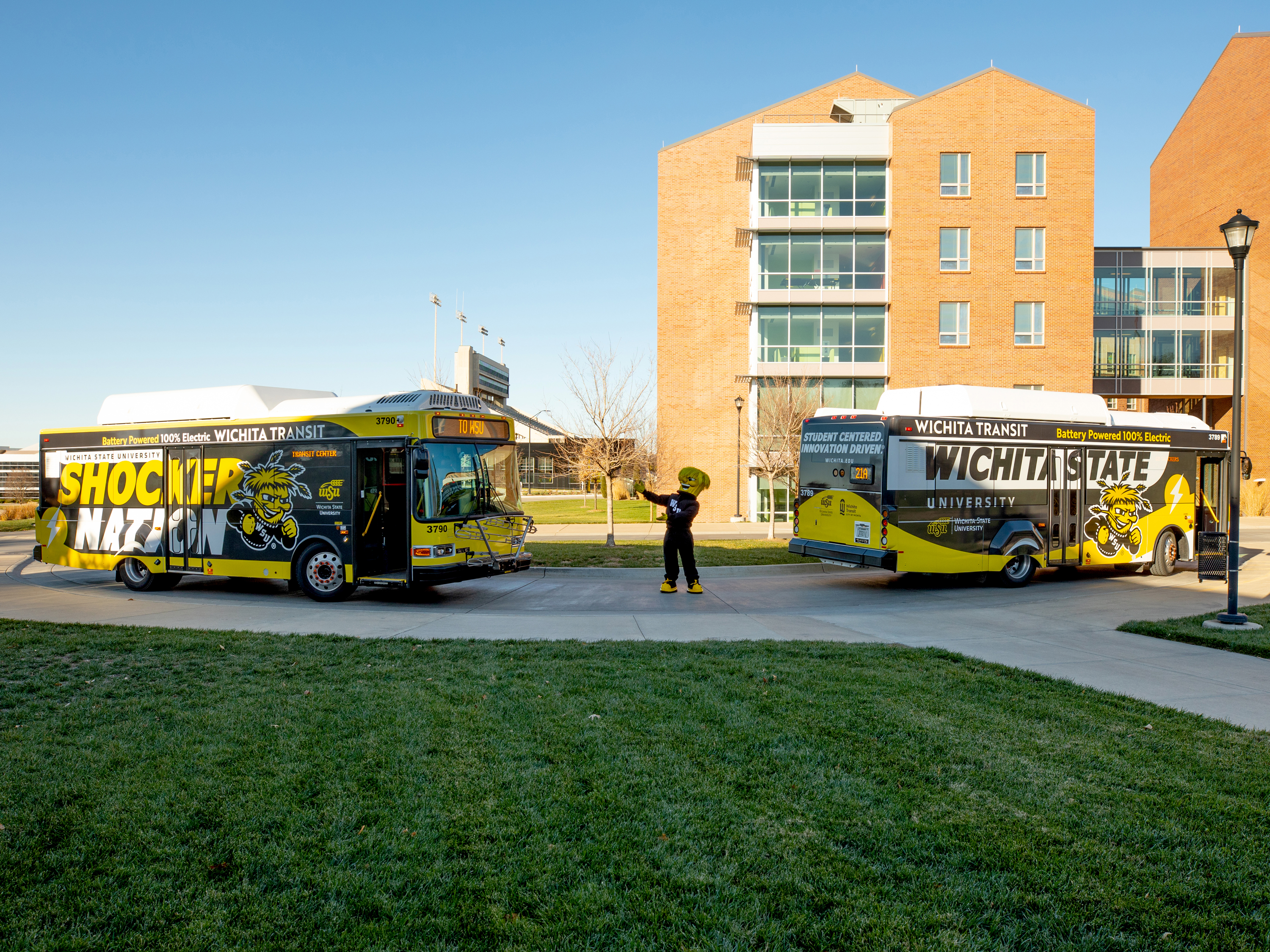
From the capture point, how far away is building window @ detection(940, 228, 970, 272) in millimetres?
35281

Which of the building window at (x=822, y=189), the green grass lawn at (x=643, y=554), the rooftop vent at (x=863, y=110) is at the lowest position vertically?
the green grass lawn at (x=643, y=554)

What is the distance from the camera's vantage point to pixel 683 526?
515 inches

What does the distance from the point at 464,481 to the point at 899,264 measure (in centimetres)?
2901

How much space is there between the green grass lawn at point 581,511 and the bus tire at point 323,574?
54.1ft

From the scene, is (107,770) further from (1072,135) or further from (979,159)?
(1072,135)

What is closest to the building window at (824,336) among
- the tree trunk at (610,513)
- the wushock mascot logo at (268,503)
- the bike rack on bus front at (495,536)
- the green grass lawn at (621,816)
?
the tree trunk at (610,513)

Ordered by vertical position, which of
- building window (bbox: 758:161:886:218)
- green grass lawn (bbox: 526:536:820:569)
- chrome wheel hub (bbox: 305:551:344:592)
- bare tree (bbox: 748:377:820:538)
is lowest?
green grass lawn (bbox: 526:536:820:569)

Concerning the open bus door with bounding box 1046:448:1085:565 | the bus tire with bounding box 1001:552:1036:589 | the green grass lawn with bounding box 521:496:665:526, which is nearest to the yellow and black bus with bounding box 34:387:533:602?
the bus tire with bounding box 1001:552:1036:589

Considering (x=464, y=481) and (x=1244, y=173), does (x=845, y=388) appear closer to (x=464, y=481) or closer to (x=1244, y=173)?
(x=1244, y=173)

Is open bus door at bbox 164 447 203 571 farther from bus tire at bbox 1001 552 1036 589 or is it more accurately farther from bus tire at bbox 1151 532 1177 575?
bus tire at bbox 1151 532 1177 575

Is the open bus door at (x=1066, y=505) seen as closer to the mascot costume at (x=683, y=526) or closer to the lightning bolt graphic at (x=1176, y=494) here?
the lightning bolt graphic at (x=1176, y=494)

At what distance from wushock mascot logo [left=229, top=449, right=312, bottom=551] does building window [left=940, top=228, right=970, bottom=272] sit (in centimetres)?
3144

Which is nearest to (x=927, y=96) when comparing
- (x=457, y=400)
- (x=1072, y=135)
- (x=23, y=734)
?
(x=1072, y=135)

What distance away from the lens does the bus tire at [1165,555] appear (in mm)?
16281
